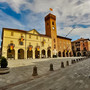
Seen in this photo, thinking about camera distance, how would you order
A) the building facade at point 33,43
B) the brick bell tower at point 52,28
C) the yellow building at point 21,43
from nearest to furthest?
1. the yellow building at point 21,43
2. the building facade at point 33,43
3. the brick bell tower at point 52,28

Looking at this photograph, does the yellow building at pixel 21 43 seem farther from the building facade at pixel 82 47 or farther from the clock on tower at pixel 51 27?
the building facade at pixel 82 47

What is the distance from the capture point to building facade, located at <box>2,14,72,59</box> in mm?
23942

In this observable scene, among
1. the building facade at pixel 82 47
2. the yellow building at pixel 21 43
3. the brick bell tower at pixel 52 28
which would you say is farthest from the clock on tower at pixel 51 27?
the building facade at pixel 82 47

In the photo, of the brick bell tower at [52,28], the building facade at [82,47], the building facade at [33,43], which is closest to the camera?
the building facade at [33,43]

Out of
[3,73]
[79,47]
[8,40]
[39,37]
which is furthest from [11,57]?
[79,47]

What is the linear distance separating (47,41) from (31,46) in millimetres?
9601

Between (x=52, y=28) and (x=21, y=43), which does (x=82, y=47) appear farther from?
(x=21, y=43)

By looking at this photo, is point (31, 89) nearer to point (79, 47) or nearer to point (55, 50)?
point (55, 50)

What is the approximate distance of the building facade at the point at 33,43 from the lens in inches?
943

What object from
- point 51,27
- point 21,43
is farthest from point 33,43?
point 51,27

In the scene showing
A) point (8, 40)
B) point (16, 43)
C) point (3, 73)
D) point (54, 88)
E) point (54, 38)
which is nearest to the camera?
point (54, 88)

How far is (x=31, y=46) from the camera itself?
28.3 metres

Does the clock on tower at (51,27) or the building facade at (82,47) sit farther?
the building facade at (82,47)

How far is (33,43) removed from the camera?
29516mm
